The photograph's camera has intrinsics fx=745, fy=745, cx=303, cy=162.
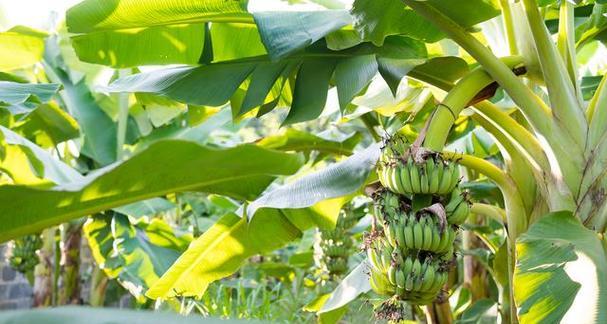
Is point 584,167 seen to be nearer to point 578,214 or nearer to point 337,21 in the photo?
point 578,214

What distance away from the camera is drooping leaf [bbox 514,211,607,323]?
51.6 inches

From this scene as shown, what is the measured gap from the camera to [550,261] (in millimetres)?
1405

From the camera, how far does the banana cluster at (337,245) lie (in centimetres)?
316

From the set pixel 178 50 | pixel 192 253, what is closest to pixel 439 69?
pixel 178 50

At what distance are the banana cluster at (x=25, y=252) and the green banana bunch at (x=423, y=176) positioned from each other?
280 cm

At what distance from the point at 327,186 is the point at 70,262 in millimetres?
2594

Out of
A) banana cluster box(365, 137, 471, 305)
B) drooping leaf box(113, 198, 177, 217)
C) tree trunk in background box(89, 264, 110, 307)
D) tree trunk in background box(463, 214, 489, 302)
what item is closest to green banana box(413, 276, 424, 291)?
banana cluster box(365, 137, 471, 305)

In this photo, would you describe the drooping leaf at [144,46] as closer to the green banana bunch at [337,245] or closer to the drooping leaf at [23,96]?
the drooping leaf at [23,96]

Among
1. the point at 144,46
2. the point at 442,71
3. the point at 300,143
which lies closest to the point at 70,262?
the point at 300,143

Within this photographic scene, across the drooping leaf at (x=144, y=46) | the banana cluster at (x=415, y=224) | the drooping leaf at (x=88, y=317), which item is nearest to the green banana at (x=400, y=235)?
the banana cluster at (x=415, y=224)

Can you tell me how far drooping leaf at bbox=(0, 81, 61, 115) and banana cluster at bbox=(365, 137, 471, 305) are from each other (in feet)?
2.80

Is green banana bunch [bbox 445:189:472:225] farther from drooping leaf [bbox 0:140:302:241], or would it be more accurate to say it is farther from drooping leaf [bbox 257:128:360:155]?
drooping leaf [bbox 257:128:360:155]

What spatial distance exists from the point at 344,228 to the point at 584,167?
5.39 ft

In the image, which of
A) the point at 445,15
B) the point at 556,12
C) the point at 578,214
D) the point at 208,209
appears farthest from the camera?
the point at 208,209
